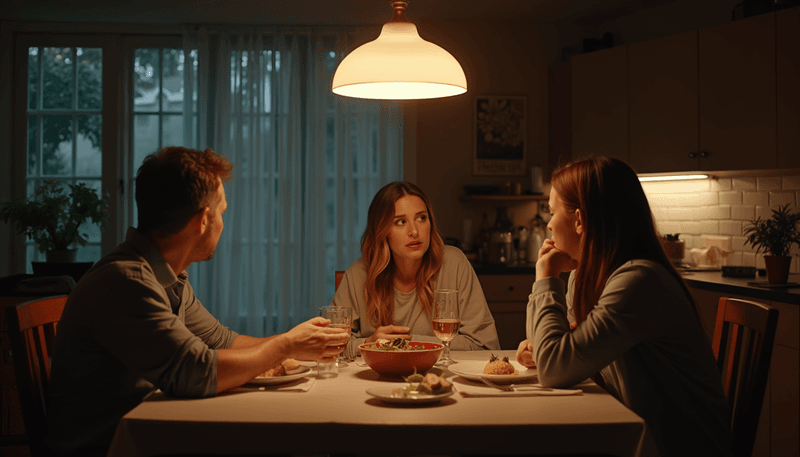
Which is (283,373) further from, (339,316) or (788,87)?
(788,87)

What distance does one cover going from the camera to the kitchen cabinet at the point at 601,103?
4.16m

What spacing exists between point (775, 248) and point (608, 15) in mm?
2272

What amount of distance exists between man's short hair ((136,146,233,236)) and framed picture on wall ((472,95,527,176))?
3.41 m

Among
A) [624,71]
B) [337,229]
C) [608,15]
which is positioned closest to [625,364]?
[624,71]

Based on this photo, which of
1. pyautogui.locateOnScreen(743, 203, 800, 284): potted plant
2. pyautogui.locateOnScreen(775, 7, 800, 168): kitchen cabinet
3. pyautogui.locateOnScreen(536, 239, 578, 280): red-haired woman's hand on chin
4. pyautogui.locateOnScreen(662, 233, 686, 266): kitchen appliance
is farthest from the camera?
pyautogui.locateOnScreen(662, 233, 686, 266): kitchen appliance

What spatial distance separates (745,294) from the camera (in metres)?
2.97

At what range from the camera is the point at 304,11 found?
4391mm

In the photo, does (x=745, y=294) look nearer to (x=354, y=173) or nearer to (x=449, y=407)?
(x=449, y=407)

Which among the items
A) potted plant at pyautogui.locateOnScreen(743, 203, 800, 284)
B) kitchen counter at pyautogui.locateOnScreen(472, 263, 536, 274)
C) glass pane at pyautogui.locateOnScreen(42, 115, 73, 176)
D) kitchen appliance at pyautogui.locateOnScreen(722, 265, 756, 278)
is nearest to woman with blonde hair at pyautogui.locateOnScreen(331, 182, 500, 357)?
potted plant at pyautogui.locateOnScreen(743, 203, 800, 284)

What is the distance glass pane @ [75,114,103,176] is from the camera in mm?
4785

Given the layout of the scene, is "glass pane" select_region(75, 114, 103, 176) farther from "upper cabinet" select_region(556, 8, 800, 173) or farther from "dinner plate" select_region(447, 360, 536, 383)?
"dinner plate" select_region(447, 360, 536, 383)

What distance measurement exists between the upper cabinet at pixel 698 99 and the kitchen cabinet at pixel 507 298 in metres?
0.99

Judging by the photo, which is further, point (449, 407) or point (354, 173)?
point (354, 173)

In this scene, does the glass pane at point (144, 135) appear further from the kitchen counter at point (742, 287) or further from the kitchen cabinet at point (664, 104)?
the kitchen counter at point (742, 287)
